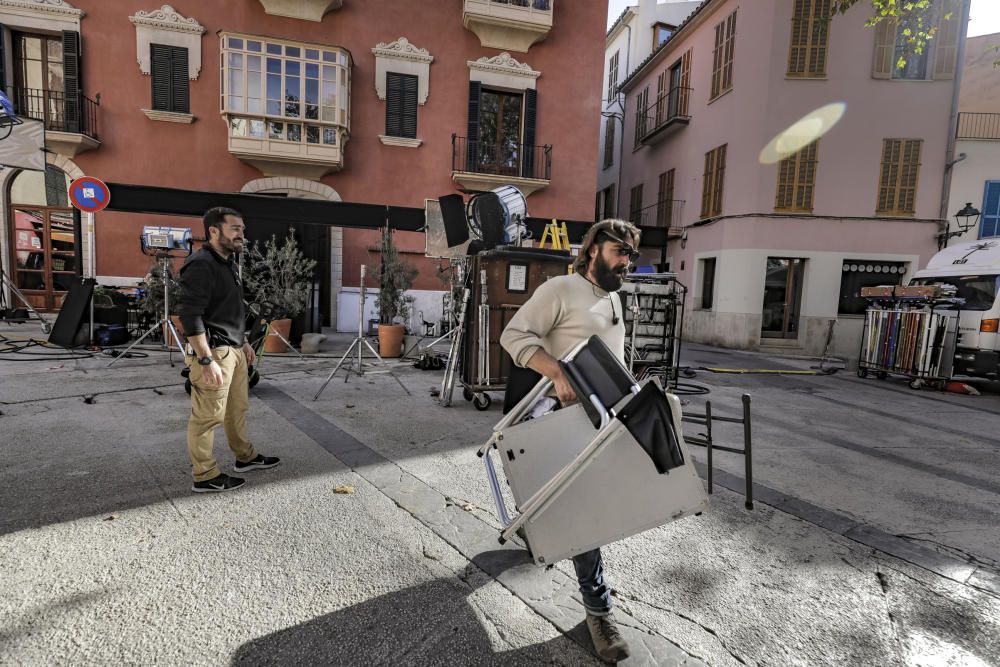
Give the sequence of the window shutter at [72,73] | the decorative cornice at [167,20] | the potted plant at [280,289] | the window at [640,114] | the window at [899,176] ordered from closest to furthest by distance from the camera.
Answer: the potted plant at [280,289], the window shutter at [72,73], the decorative cornice at [167,20], the window at [899,176], the window at [640,114]

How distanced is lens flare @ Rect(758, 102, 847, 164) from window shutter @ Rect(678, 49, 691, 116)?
13.8ft

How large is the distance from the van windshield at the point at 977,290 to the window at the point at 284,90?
14.4m

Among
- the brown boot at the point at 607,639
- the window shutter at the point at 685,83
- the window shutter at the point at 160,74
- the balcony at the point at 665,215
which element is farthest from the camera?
the balcony at the point at 665,215

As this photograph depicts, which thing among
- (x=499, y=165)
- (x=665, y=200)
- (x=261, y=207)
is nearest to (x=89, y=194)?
(x=261, y=207)

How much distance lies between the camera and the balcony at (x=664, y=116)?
17.6 meters

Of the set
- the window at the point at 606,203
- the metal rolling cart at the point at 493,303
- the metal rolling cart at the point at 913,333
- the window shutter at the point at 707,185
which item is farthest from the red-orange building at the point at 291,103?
the metal rolling cart at the point at 913,333

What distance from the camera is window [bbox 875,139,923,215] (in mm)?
14236

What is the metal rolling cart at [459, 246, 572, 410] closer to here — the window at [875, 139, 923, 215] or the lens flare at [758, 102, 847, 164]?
the lens flare at [758, 102, 847, 164]

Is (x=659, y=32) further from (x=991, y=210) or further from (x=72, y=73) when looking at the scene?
(x=72, y=73)

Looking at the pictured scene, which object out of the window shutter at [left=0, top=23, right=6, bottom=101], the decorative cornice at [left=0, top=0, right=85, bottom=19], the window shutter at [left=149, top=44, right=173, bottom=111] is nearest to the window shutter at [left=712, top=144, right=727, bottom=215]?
the window shutter at [left=149, top=44, right=173, bottom=111]

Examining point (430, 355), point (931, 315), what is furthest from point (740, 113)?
point (430, 355)

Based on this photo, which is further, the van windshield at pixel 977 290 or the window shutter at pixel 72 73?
the window shutter at pixel 72 73

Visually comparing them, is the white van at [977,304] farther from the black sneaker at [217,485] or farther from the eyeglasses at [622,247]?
the black sneaker at [217,485]

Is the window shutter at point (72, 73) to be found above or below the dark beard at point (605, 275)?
above
